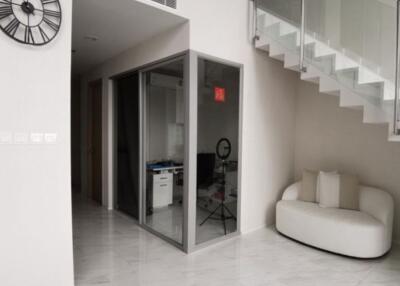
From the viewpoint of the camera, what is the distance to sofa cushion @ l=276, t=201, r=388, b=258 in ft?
9.66

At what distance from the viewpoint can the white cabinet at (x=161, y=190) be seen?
3930 millimetres

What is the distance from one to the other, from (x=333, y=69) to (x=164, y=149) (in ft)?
8.28

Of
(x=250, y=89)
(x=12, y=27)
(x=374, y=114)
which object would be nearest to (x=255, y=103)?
(x=250, y=89)

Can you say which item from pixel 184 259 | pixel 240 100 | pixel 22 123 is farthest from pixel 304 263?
pixel 22 123

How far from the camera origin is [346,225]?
3.04 metres

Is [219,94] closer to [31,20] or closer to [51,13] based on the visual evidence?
[51,13]

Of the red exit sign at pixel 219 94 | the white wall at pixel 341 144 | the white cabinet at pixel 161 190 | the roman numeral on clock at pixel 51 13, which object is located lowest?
the white cabinet at pixel 161 190

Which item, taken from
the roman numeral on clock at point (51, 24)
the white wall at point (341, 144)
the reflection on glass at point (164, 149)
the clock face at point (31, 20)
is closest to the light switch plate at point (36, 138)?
the clock face at point (31, 20)

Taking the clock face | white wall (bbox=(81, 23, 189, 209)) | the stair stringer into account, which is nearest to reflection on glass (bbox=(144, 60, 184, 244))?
white wall (bbox=(81, 23, 189, 209))

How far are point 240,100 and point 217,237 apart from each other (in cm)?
192

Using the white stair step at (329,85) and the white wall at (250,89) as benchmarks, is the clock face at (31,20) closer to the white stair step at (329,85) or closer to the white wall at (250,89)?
the white wall at (250,89)

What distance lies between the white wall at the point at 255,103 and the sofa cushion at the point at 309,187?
1.53ft

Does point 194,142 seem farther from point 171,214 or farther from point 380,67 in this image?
point 380,67

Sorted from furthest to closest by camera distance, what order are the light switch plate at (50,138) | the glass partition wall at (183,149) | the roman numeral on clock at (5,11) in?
the glass partition wall at (183,149), the light switch plate at (50,138), the roman numeral on clock at (5,11)
